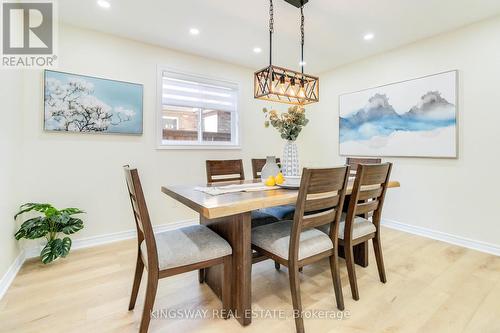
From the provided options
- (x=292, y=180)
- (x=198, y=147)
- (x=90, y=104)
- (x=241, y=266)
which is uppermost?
(x=90, y=104)

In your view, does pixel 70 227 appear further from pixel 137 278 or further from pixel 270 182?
pixel 270 182

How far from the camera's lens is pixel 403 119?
3.30 metres

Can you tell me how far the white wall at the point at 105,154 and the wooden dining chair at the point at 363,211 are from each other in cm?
234

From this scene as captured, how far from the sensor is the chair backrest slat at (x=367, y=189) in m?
1.72

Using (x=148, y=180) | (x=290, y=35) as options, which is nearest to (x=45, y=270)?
(x=148, y=180)

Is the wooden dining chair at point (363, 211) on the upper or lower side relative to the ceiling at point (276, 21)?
lower

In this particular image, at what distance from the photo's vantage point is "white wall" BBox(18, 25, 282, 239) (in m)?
2.54

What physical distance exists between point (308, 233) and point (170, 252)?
2.96 ft

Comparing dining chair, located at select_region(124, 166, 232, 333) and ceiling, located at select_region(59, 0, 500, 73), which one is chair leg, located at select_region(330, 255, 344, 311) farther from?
ceiling, located at select_region(59, 0, 500, 73)

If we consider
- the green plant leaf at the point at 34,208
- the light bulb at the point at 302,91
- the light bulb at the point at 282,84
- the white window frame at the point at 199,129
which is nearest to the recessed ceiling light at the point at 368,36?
the light bulb at the point at 302,91

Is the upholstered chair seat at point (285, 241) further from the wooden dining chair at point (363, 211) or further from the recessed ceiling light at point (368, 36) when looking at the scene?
the recessed ceiling light at point (368, 36)

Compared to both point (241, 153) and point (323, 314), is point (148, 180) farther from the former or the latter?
point (323, 314)

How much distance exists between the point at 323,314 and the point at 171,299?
1.10 m

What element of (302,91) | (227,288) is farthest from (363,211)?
(302,91)
